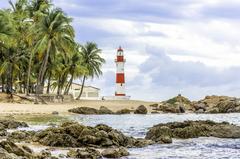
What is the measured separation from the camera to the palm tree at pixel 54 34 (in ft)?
198

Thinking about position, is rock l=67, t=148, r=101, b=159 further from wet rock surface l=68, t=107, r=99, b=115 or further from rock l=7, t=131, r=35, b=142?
wet rock surface l=68, t=107, r=99, b=115

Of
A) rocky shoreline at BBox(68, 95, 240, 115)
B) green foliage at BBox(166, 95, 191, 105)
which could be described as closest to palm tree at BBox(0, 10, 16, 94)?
rocky shoreline at BBox(68, 95, 240, 115)

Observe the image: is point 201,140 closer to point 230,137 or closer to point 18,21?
point 230,137

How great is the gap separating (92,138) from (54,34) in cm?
4189

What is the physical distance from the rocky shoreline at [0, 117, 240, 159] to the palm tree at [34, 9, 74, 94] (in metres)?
36.1

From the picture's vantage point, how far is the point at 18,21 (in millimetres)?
65938

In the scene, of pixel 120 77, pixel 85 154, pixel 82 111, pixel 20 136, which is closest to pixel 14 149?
pixel 85 154

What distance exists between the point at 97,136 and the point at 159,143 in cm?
366

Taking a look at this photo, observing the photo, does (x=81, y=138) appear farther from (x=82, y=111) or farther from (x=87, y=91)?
(x=87, y=91)

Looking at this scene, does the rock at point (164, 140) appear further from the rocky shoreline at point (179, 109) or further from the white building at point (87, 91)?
the white building at point (87, 91)

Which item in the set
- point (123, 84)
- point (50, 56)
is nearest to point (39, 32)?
point (50, 56)

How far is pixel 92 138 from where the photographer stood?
20031 millimetres

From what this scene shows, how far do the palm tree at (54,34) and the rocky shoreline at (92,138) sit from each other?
118 feet

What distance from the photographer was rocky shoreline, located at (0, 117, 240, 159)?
16391 millimetres
